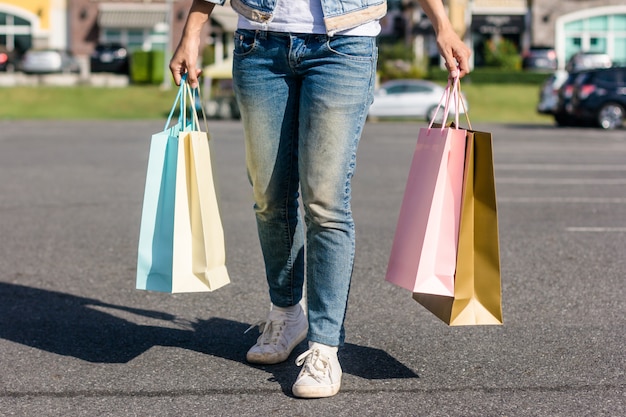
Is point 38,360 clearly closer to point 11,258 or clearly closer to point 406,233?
point 406,233

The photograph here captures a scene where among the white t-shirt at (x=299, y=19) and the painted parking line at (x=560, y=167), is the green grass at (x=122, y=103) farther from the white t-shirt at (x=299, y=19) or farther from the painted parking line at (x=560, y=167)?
the white t-shirt at (x=299, y=19)

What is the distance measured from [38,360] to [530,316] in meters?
2.15

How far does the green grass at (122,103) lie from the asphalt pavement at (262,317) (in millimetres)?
22836

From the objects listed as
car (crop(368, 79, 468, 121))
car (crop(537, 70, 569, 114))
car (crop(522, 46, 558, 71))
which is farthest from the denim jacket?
car (crop(522, 46, 558, 71))

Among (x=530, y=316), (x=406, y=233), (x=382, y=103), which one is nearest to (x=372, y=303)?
(x=530, y=316)

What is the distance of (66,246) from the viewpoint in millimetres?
7102

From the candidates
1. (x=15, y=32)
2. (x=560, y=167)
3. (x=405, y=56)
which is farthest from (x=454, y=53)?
(x=15, y=32)

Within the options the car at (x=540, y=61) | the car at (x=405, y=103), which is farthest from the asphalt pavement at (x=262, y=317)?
the car at (x=540, y=61)

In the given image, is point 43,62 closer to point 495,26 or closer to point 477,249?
point 495,26

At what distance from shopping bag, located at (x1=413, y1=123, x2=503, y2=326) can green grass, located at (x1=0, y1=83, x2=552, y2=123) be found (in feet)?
89.6

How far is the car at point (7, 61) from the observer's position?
45.6m

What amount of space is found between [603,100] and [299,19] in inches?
883

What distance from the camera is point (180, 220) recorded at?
3.92m

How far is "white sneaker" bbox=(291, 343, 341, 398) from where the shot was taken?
361 centimetres
